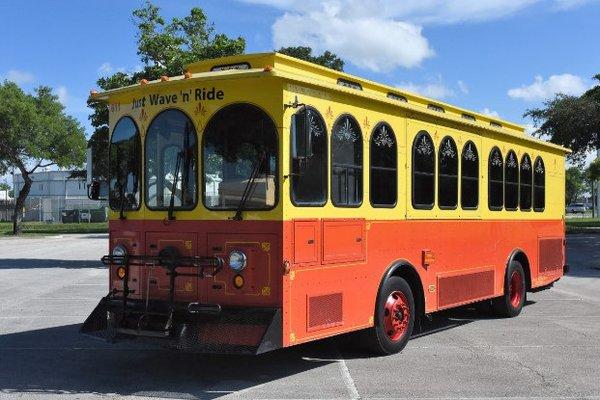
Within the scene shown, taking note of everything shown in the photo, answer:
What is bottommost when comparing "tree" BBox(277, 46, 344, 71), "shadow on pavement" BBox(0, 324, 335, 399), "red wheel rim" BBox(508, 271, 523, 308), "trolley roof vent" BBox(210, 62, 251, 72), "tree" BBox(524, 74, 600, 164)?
"shadow on pavement" BBox(0, 324, 335, 399)

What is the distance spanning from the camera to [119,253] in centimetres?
728

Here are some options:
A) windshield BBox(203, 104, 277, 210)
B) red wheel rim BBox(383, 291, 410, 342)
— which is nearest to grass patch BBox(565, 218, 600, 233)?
red wheel rim BBox(383, 291, 410, 342)

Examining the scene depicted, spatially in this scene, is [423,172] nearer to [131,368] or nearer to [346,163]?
[346,163]

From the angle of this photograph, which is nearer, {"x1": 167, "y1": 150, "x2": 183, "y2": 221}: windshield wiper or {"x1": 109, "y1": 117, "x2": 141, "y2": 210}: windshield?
{"x1": 167, "y1": 150, "x2": 183, "y2": 221}: windshield wiper

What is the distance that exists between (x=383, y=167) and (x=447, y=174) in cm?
157

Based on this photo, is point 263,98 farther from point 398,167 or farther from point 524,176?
point 524,176

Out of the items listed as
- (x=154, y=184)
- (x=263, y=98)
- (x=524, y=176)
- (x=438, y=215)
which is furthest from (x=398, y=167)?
(x=524, y=176)

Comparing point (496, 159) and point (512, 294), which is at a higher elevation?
point (496, 159)

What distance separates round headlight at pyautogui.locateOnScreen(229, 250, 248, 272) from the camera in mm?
6441

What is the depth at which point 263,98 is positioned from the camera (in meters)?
6.52

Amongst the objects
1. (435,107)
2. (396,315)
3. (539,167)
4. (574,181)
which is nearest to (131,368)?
(396,315)

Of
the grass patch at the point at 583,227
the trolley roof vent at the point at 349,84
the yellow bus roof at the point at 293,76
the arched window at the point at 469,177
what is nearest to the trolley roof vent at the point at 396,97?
the yellow bus roof at the point at 293,76

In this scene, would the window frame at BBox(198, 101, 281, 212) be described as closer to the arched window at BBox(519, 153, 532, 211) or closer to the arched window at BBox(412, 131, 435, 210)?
the arched window at BBox(412, 131, 435, 210)

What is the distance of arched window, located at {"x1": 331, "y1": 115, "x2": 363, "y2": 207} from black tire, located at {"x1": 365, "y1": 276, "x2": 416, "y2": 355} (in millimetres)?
1131
